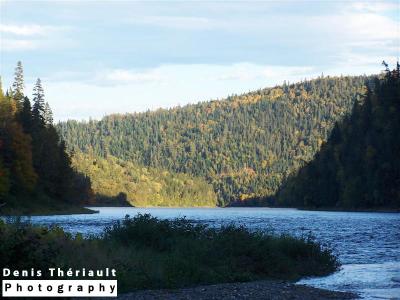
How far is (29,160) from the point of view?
110 meters

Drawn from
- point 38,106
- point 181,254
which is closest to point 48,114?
point 38,106

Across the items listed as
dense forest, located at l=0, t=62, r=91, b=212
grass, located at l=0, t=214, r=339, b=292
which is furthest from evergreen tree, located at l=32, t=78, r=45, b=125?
grass, located at l=0, t=214, r=339, b=292

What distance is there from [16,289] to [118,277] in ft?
32.8

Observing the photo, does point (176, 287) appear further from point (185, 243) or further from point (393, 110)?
point (393, 110)

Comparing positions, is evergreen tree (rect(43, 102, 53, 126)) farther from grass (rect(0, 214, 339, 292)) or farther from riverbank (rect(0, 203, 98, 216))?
grass (rect(0, 214, 339, 292))

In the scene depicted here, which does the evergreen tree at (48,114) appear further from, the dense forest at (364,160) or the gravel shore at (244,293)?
the gravel shore at (244,293)

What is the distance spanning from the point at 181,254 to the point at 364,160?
118 meters

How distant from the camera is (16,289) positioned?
786 inches

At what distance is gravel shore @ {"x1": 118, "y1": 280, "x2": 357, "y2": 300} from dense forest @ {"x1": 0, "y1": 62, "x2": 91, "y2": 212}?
64703 mm

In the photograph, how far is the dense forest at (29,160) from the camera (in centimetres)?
10550

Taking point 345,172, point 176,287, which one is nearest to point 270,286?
point 176,287

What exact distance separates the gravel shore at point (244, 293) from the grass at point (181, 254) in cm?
177

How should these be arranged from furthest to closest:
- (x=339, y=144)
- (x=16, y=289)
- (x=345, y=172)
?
(x=339, y=144), (x=345, y=172), (x=16, y=289)

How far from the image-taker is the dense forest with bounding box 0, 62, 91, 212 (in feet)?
346
